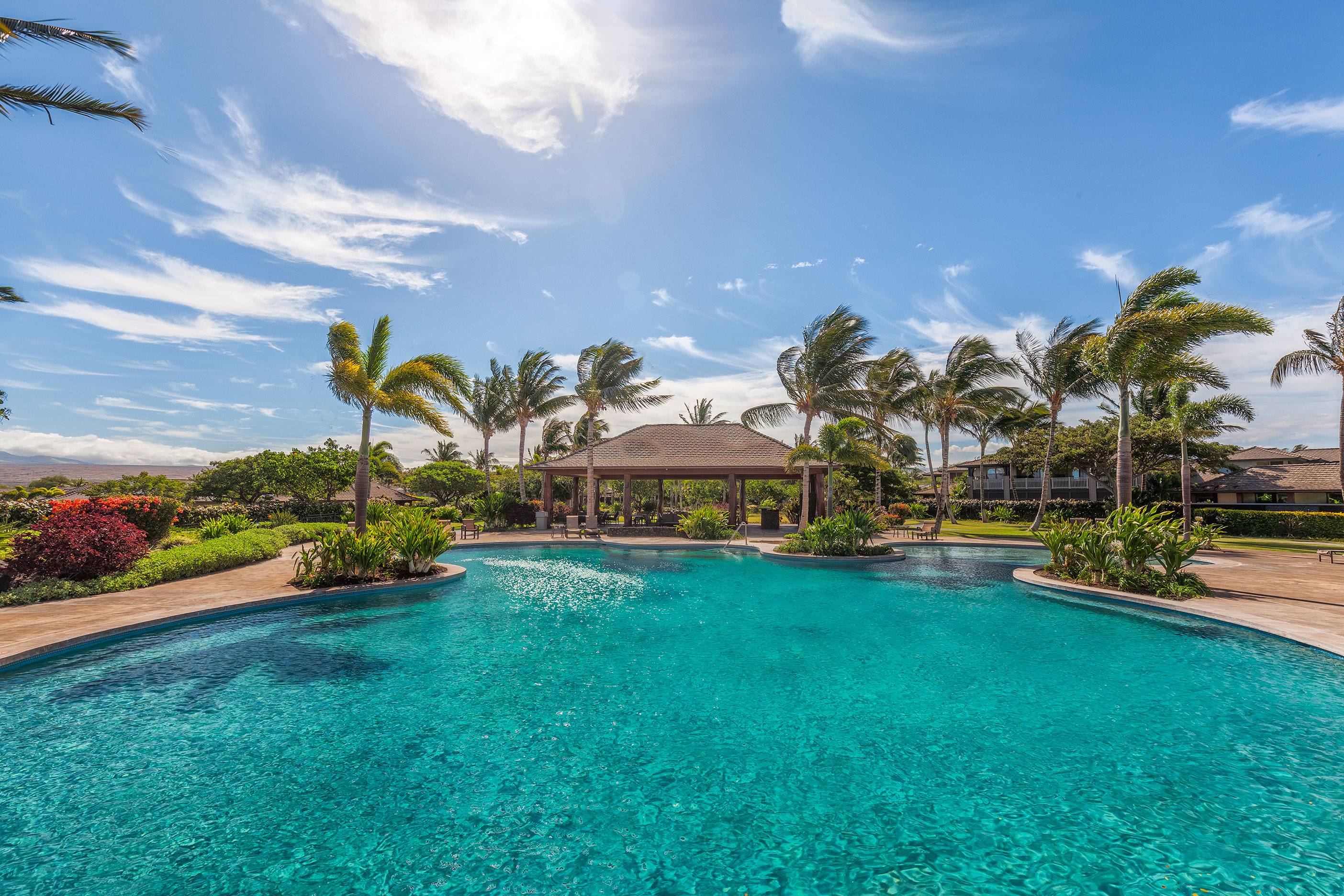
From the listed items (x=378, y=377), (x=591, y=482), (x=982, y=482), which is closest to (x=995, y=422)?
(x=982, y=482)

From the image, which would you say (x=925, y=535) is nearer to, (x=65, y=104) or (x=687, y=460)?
(x=687, y=460)

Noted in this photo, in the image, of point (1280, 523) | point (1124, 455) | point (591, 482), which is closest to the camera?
point (1124, 455)

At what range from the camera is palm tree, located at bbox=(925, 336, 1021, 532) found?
27.3 meters

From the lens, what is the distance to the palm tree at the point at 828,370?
21.1 m

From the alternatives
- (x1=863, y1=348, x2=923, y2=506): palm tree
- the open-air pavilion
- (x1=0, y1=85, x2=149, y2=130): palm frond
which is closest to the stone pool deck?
(x1=0, y1=85, x2=149, y2=130): palm frond

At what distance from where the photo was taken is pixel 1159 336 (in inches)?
553

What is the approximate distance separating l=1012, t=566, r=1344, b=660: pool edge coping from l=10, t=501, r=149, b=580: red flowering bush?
19132 millimetres

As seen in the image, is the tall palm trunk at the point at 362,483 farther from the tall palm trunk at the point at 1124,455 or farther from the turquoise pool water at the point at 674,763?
the tall palm trunk at the point at 1124,455

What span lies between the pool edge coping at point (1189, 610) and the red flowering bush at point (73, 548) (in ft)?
62.8

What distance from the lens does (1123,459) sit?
16.6 m

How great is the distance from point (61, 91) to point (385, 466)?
4236 cm

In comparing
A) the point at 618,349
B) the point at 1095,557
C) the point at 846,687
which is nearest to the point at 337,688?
the point at 846,687

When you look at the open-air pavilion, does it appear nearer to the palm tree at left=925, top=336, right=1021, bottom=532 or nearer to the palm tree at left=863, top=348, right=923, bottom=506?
the palm tree at left=863, top=348, right=923, bottom=506

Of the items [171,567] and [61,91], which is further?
[171,567]
